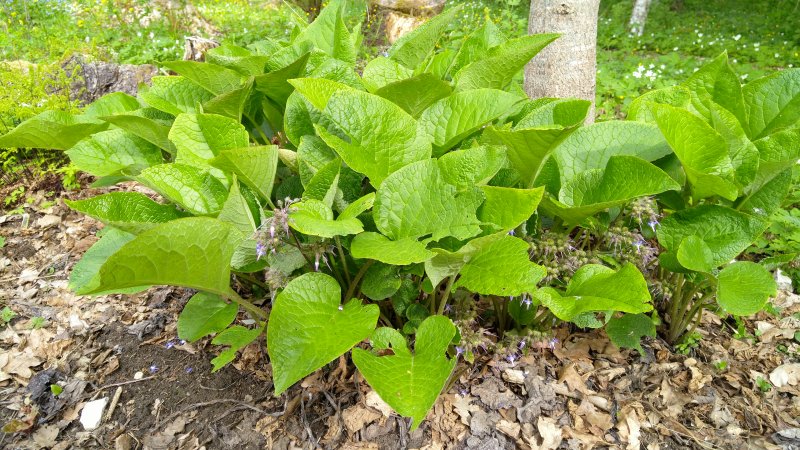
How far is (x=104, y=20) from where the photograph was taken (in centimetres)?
808

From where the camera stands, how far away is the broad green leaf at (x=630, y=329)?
1796 millimetres

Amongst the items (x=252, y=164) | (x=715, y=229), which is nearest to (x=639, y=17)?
(x=715, y=229)

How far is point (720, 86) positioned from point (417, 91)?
1.05 m

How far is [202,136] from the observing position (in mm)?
1537

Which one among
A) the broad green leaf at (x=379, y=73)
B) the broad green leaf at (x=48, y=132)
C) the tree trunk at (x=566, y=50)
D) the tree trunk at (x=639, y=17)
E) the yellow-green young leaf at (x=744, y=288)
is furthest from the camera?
the tree trunk at (x=639, y=17)

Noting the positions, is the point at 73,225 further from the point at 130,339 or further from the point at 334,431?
the point at 334,431

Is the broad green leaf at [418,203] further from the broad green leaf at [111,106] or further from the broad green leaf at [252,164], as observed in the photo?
the broad green leaf at [111,106]

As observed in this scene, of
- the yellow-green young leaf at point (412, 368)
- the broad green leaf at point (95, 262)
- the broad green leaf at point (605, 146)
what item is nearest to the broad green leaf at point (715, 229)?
the broad green leaf at point (605, 146)

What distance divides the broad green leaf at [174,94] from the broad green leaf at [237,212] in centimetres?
62

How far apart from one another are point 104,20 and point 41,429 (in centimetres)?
802

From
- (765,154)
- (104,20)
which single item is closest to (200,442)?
(765,154)

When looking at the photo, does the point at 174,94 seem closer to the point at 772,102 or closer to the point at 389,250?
the point at 389,250

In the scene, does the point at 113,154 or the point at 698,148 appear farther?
the point at 113,154

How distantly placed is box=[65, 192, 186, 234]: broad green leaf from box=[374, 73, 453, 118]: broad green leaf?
72 cm
